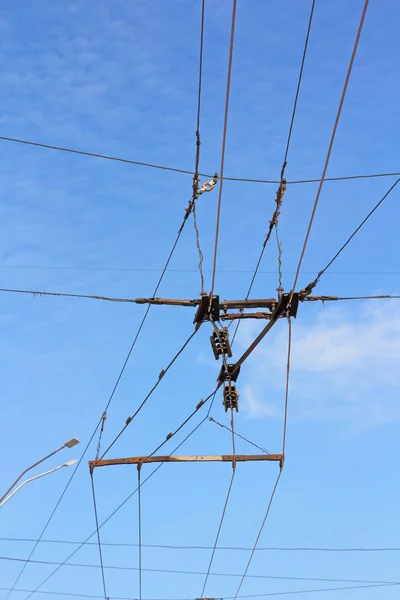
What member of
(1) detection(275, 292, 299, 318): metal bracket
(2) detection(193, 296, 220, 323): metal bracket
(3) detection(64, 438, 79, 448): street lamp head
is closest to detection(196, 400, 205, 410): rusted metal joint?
(2) detection(193, 296, 220, 323): metal bracket

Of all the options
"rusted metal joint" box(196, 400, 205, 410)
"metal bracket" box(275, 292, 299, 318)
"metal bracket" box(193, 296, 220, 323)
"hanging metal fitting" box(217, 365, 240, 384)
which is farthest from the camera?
"rusted metal joint" box(196, 400, 205, 410)

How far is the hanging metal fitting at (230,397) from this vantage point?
13914mm

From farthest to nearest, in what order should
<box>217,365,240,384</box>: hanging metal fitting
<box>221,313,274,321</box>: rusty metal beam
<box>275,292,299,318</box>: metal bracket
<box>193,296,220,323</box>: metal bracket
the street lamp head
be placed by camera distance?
1. the street lamp head
2. <box>217,365,240,384</box>: hanging metal fitting
3. <box>221,313,274,321</box>: rusty metal beam
4. <box>193,296,220,323</box>: metal bracket
5. <box>275,292,299,318</box>: metal bracket

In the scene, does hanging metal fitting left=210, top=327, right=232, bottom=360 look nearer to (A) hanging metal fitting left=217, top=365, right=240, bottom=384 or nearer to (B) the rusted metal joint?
(A) hanging metal fitting left=217, top=365, right=240, bottom=384

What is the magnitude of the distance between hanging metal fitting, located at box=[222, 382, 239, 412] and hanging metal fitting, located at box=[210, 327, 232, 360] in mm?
542

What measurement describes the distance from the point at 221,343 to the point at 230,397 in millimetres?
949

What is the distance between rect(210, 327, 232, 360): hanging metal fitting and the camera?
534 inches

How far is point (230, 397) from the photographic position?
13.9 m

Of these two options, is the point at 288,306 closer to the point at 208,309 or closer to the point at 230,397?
the point at 208,309

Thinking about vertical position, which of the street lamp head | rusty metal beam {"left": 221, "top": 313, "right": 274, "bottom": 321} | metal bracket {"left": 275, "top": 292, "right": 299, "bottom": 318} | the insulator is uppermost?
the street lamp head

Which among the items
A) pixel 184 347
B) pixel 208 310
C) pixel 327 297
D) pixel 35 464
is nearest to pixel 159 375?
pixel 184 347

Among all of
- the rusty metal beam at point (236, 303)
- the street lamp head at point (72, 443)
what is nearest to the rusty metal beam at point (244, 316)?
the rusty metal beam at point (236, 303)

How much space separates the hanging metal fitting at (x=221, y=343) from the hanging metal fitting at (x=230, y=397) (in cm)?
54

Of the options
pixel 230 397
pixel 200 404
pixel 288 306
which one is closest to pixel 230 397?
pixel 230 397
